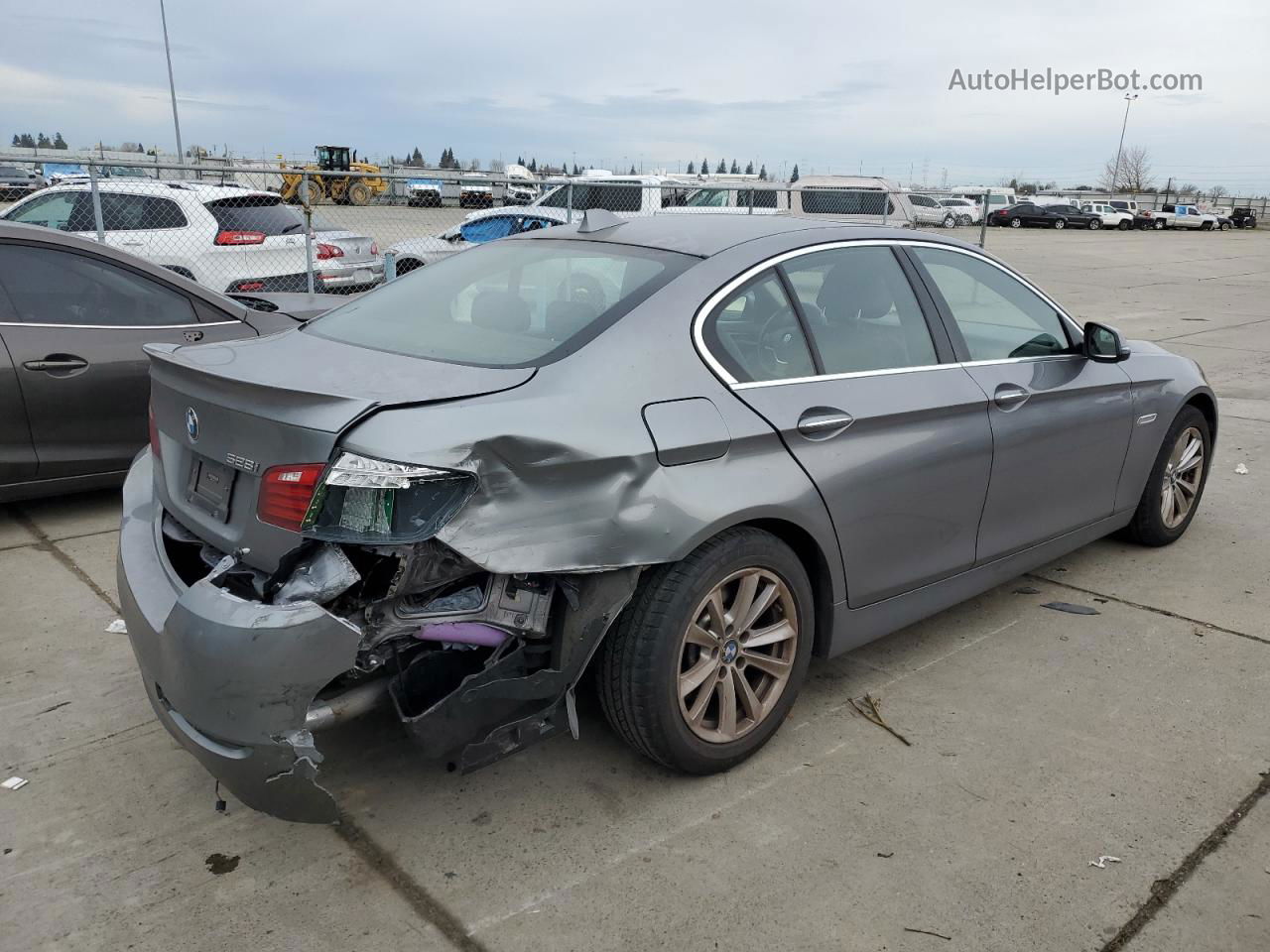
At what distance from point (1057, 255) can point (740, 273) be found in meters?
28.5

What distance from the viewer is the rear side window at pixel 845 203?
15.8m

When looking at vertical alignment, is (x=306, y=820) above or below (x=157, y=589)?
below

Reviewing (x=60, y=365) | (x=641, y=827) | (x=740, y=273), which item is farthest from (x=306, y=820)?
(x=60, y=365)

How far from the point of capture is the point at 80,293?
5227mm

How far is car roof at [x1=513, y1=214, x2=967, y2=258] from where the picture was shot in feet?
10.8

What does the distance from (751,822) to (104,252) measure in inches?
178

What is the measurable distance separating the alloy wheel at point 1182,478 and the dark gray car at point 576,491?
1.39m

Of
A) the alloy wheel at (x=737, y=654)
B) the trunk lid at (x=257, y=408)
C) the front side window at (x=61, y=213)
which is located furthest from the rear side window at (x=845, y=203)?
the trunk lid at (x=257, y=408)

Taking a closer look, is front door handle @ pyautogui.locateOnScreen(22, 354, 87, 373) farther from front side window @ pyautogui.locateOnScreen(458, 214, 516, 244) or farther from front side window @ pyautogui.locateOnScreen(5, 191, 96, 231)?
front side window @ pyautogui.locateOnScreen(458, 214, 516, 244)

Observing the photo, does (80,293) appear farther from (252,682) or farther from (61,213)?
(61,213)

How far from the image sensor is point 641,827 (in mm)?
2846

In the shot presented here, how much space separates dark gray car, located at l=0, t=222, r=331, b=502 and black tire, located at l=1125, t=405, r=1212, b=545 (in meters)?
4.97

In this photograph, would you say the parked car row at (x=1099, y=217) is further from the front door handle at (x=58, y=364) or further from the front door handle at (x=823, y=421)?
the front door handle at (x=823, y=421)

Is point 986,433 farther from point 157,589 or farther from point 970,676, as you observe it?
point 157,589
